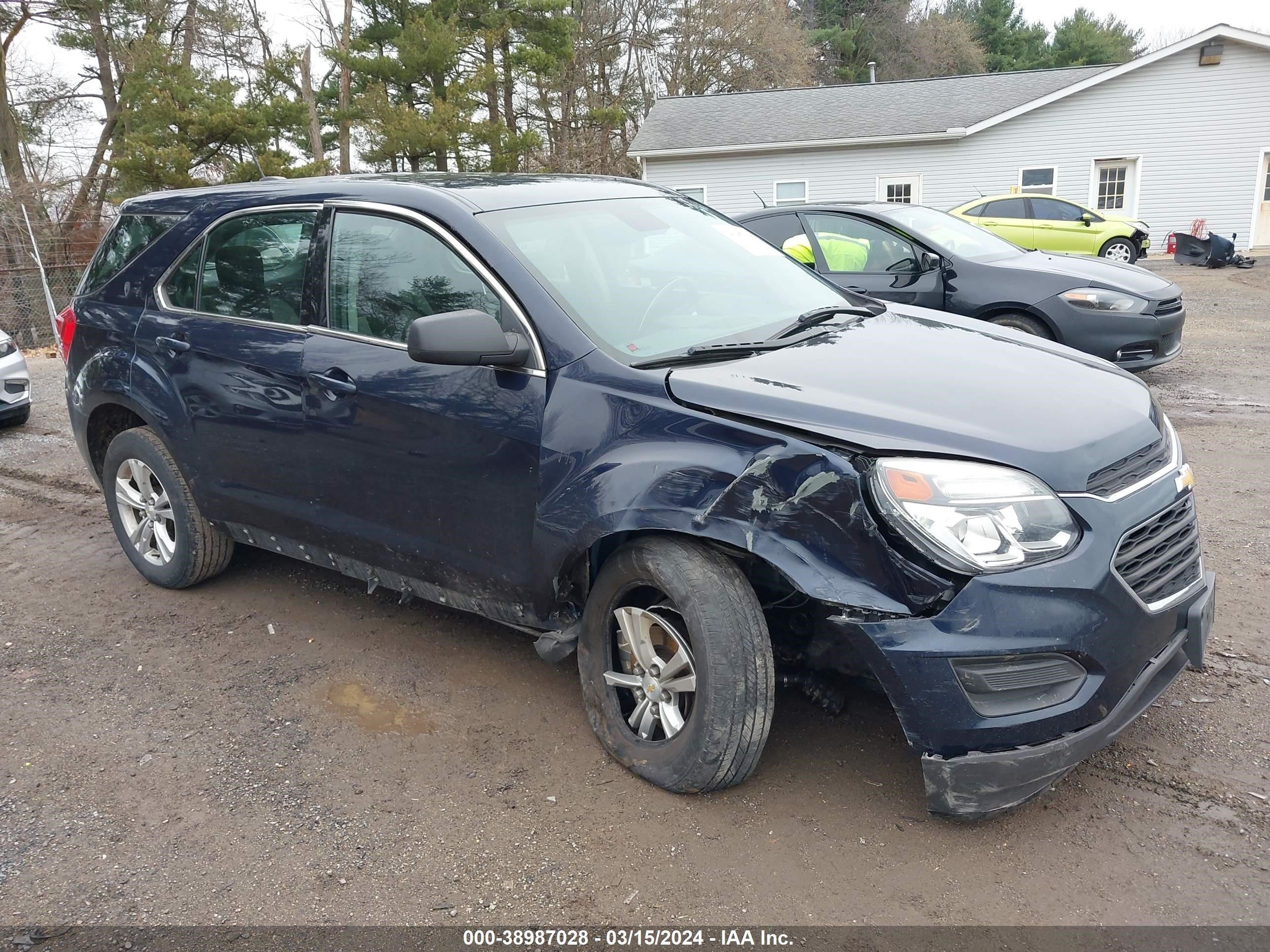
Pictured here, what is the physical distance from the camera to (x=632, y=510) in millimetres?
2969

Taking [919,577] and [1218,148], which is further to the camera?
[1218,148]

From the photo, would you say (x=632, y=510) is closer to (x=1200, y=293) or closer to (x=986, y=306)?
(x=986, y=306)

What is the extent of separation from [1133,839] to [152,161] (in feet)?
83.2

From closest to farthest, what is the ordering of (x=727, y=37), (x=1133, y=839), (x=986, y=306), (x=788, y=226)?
1. (x=1133, y=839)
2. (x=986, y=306)
3. (x=788, y=226)
4. (x=727, y=37)

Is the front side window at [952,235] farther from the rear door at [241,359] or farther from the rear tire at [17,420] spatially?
the rear tire at [17,420]

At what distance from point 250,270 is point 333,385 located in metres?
0.87

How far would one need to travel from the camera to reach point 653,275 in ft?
12.1

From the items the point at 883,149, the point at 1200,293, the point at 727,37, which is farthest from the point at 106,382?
the point at 727,37

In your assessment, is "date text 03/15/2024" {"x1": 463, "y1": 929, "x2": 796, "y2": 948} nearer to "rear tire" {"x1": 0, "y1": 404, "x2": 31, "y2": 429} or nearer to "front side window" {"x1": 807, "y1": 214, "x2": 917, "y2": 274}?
"front side window" {"x1": 807, "y1": 214, "x2": 917, "y2": 274}

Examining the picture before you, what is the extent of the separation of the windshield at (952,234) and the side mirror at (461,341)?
5816mm

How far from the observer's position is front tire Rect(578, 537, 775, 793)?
9.37 feet

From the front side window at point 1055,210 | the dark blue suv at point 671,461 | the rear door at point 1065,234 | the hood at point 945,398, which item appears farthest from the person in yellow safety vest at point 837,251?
the front side window at point 1055,210

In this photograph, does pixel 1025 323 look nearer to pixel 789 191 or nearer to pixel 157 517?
pixel 157 517

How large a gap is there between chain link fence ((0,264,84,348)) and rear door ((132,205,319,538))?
572 inches
